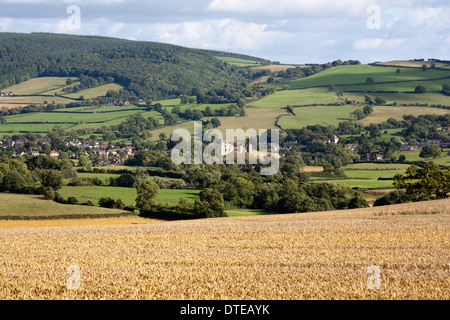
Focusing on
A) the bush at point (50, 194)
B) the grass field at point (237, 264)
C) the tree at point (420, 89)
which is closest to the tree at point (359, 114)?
the tree at point (420, 89)

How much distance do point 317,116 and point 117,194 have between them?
95.9m

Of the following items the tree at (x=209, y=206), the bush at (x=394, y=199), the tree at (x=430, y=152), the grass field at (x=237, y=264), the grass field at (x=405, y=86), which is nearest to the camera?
the grass field at (x=237, y=264)

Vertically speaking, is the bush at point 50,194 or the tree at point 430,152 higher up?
Result: the tree at point 430,152

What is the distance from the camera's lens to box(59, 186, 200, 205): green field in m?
67.9

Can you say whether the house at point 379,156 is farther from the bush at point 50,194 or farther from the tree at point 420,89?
the bush at point 50,194

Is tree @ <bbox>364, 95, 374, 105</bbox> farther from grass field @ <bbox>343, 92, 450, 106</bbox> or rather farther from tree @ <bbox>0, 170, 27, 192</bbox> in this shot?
tree @ <bbox>0, 170, 27, 192</bbox>

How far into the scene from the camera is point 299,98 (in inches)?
7037

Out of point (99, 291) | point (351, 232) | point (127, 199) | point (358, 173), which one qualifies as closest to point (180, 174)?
point (127, 199)

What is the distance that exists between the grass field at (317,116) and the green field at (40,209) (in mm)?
93640

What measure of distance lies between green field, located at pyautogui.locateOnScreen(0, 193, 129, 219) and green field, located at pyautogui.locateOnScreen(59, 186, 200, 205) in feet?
19.9

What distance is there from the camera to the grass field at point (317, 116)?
15100cm

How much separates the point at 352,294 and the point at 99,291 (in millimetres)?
6531

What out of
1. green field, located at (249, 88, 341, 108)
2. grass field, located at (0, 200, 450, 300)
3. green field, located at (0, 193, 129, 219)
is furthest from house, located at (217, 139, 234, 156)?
grass field, located at (0, 200, 450, 300)

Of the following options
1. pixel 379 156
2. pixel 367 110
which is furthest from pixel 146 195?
pixel 367 110
